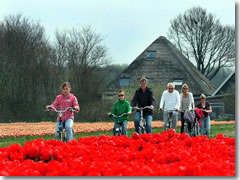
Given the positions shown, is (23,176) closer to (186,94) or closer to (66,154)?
(66,154)

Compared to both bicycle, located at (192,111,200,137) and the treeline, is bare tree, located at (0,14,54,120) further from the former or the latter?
bicycle, located at (192,111,200,137)

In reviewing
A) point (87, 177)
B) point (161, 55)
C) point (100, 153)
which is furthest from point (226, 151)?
point (161, 55)

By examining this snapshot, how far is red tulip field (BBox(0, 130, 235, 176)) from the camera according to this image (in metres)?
3.94

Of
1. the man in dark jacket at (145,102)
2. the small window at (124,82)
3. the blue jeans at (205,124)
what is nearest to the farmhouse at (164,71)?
the small window at (124,82)

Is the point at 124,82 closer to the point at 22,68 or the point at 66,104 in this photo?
the point at 22,68

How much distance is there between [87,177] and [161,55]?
33641 millimetres

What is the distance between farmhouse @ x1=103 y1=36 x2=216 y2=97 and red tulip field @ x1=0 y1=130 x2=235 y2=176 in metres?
27.3

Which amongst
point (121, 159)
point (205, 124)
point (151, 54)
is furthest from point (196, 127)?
point (151, 54)

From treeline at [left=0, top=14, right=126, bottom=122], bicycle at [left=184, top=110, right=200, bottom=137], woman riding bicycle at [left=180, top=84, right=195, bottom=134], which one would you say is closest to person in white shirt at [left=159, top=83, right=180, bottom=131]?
woman riding bicycle at [left=180, top=84, right=195, bottom=134]

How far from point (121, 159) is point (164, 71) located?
30.8 metres

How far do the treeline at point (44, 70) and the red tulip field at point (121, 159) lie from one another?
1851cm

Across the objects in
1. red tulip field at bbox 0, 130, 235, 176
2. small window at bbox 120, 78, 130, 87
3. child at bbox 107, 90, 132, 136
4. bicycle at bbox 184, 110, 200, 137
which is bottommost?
red tulip field at bbox 0, 130, 235, 176

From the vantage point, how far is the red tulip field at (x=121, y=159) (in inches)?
155

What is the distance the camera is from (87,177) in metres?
3.88
